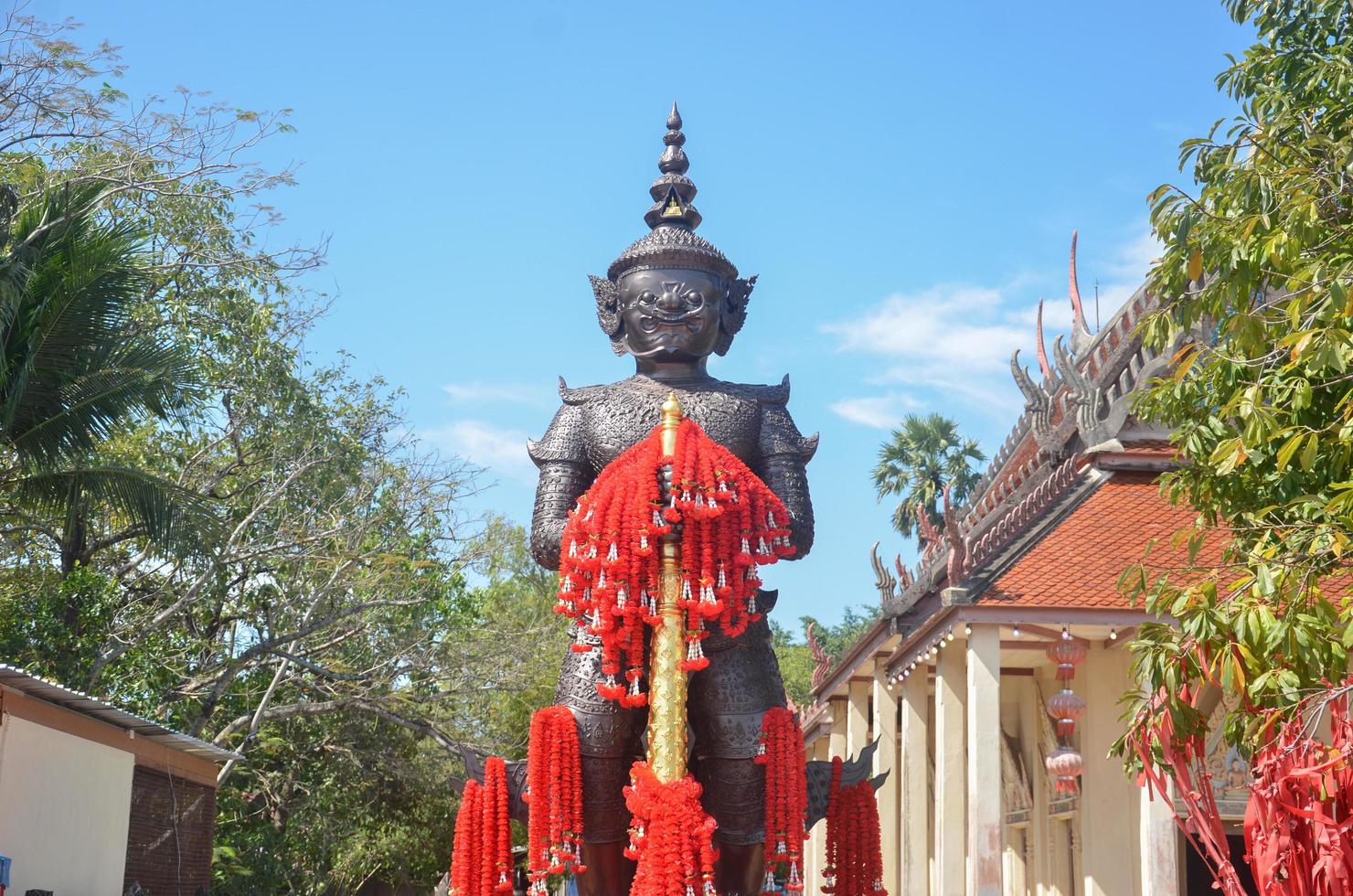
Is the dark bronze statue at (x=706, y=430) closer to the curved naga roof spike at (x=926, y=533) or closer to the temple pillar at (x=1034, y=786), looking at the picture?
the curved naga roof spike at (x=926, y=533)

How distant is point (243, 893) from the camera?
18.2 metres

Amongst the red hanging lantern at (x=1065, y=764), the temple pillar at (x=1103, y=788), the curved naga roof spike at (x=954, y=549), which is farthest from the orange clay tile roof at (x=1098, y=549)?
the red hanging lantern at (x=1065, y=764)

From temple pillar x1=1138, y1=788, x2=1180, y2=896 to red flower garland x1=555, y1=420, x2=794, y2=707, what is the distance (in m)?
6.64

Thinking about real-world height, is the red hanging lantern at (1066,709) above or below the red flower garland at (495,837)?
above

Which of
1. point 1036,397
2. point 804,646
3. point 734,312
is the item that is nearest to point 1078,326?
point 1036,397

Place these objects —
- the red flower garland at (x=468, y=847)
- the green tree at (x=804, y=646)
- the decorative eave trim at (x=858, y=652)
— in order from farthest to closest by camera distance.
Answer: the green tree at (x=804, y=646), the decorative eave trim at (x=858, y=652), the red flower garland at (x=468, y=847)

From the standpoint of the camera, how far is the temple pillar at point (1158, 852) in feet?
35.5

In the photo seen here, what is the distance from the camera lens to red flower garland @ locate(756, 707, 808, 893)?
546cm

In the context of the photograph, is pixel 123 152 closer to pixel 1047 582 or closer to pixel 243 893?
pixel 1047 582

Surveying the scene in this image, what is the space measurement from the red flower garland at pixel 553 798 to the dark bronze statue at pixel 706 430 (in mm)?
155

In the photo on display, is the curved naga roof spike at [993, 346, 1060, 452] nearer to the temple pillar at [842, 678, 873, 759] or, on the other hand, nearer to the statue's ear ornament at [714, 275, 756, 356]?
the temple pillar at [842, 678, 873, 759]

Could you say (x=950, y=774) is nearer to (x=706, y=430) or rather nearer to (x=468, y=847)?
(x=706, y=430)

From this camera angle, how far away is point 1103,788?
12430mm

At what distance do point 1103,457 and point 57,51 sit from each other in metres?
9.82
